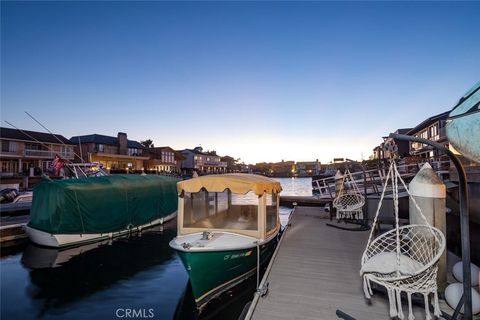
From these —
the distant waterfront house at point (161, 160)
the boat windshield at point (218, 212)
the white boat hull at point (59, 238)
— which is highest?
the distant waterfront house at point (161, 160)

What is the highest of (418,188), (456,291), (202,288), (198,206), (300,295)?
(418,188)

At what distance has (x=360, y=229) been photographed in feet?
34.6

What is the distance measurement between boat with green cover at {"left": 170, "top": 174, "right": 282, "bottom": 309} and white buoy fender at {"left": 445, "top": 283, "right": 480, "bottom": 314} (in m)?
3.80

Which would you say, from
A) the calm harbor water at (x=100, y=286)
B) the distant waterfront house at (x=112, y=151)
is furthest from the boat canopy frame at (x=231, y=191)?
the distant waterfront house at (x=112, y=151)

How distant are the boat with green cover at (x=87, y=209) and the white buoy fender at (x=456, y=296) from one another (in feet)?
45.4

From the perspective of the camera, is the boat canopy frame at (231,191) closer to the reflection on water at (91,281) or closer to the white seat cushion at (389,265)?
the reflection on water at (91,281)

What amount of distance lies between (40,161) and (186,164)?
38491 millimetres

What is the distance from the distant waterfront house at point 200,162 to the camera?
73.9 metres

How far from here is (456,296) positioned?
13.6 feet

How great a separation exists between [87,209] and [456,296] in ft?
45.7

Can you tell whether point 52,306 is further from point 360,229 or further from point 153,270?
point 360,229

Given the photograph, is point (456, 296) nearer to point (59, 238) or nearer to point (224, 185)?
point (224, 185)

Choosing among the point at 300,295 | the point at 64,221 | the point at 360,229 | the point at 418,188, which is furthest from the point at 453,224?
the point at 64,221

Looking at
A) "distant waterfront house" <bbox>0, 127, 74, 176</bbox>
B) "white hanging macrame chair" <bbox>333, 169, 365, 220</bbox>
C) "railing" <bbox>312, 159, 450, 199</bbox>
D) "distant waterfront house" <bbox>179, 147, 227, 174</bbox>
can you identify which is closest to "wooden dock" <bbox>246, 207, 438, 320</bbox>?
"white hanging macrame chair" <bbox>333, 169, 365, 220</bbox>
